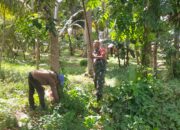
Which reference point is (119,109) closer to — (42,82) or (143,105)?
(143,105)

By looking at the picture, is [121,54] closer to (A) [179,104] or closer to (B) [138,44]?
(B) [138,44]

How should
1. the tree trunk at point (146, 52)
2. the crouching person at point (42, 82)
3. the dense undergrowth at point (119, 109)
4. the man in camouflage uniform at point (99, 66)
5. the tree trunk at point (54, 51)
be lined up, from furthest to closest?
the tree trunk at point (54, 51)
the tree trunk at point (146, 52)
the man in camouflage uniform at point (99, 66)
the crouching person at point (42, 82)
the dense undergrowth at point (119, 109)

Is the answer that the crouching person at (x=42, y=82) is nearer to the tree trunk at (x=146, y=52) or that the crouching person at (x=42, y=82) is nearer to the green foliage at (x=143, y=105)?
the green foliage at (x=143, y=105)

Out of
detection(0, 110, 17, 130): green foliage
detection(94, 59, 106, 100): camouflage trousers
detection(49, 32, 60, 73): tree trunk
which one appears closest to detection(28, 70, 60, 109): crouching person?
detection(0, 110, 17, 130): green foliage

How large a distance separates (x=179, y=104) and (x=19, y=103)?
4007 millimetres

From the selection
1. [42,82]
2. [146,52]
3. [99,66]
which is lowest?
[42,82]

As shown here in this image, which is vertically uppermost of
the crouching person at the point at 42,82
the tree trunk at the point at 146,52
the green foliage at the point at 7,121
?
the tree trunk at the point at 146,52

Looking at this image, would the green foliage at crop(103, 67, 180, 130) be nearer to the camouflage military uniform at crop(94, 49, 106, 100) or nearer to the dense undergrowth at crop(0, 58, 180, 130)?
the dense undergrowth at crop(0, 58, 180, 130)

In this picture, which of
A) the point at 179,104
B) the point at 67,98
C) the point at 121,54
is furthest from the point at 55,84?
the point at 121,54

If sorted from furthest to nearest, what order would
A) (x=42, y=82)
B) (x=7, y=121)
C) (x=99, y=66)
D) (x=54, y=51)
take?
(x=54, y=51), (x=99, y=66), (x=42, y=82), (x=7, y=121)

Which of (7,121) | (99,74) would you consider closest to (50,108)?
(7,121)

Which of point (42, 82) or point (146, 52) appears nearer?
point (42, 82)

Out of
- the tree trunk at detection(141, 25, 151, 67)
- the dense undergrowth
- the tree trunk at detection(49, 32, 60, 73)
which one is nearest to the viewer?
the dense undergrowth

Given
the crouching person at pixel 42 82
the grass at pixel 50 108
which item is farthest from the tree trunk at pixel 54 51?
the crouching person at pixel 42 82
